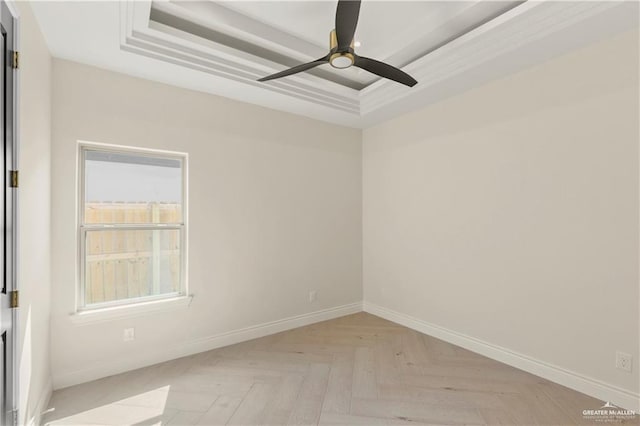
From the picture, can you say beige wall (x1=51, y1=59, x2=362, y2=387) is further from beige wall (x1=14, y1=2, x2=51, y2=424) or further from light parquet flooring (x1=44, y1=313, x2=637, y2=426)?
light parquet flooring (x1=44, y1=313, x2=637, y2=426)

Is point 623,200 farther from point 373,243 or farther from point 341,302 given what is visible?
point 341,302

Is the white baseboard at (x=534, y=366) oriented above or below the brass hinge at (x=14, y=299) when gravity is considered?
below

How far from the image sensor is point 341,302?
4352 millimetres

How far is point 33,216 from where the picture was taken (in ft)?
6.48

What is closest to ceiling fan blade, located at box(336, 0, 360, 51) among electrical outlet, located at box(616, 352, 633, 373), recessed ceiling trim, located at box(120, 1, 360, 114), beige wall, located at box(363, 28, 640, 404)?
recessed ceiling trim, located at box(120, 1, 360, 114)

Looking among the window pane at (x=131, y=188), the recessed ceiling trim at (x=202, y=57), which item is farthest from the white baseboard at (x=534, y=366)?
the window pane at (x=131, y=188)

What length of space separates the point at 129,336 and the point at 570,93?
Answer: 13.9 feet

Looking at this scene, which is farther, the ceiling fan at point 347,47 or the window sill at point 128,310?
the window sill at point 128,310

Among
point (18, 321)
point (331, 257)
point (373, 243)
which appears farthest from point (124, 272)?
point (373, 243)

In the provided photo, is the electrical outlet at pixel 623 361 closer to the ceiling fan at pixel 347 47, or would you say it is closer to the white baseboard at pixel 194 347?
the ceiling fan at pixel 347 47

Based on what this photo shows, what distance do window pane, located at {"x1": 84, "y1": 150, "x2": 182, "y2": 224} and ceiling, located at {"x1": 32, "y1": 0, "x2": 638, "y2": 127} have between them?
0.79 metres

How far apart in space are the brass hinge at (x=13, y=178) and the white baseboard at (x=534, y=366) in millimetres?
3777

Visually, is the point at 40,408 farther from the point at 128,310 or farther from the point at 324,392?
the point at 324,392

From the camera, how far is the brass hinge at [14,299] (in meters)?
1.65
